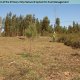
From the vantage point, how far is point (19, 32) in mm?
80625

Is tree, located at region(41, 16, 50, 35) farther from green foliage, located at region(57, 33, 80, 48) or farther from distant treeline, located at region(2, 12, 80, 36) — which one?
green foliage, located at region(57, 33, 80, 48)

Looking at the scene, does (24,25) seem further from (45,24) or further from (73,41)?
(73,41)

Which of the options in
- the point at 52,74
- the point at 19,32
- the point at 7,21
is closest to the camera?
the point at 52,74

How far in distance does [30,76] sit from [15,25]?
6707 centimetres

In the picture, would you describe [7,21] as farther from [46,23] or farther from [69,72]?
[69,72]

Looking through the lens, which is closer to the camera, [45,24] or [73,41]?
[73,41]

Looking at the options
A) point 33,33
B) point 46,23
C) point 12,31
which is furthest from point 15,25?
point 33,33

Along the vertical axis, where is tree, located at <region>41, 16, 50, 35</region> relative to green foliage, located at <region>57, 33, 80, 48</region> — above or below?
above

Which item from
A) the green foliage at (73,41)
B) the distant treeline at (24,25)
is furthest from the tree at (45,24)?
the green foliage at (73,41)

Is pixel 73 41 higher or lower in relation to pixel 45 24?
lower

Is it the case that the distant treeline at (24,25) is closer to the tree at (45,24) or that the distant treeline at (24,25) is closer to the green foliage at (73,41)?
the tree at (45,24)

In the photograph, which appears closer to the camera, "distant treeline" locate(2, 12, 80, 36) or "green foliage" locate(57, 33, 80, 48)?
"green foliage" locate(57, 33, 80, 48)

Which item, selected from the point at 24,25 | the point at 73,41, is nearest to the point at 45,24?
the point at 24,25

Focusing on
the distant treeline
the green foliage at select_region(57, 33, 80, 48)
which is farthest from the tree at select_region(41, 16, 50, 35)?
the green foliage at select_region(57, 33, 80, 48)
